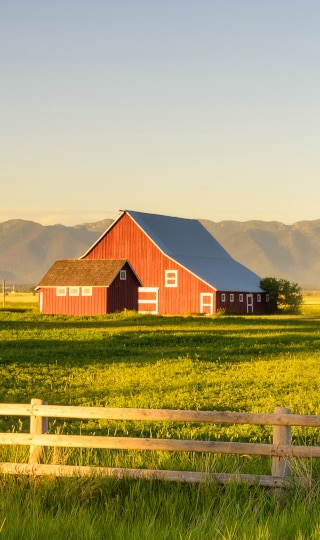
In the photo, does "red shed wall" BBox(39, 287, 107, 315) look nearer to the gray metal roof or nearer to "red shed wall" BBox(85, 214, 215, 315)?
"red shed wall" BBox(85, 214, 215, 315)

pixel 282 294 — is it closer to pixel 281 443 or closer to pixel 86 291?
pixel 86 291

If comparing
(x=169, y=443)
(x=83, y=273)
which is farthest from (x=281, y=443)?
(x=83, y=273)

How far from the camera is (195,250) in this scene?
84938 mm

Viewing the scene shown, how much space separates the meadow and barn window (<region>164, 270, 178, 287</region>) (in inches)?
758

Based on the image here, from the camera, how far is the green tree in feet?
275

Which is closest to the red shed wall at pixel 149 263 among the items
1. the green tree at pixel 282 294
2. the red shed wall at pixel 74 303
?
the red shed wall at pixel 74 303

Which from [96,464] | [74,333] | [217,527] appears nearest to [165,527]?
[217,527]

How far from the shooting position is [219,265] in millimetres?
84938

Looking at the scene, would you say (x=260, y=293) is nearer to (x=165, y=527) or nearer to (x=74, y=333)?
(x=74, y=333)

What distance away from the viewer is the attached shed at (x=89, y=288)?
74.8m

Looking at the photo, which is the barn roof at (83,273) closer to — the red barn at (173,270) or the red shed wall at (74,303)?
the red shed wall at (74,303)

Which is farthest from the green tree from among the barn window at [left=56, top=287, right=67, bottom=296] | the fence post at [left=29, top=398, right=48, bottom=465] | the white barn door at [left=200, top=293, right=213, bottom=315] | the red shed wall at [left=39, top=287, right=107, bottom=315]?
the fence post at [left=29, top=398, right=48, bottom=465]

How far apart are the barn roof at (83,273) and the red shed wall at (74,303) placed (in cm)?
67

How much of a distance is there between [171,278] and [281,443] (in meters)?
65.8
